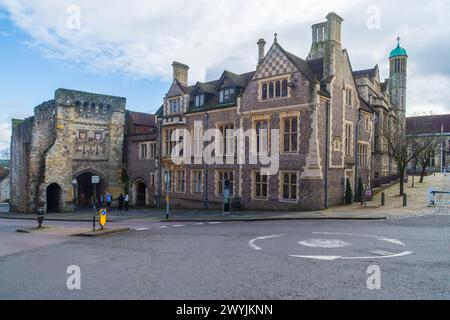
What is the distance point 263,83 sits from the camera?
82.0 feet

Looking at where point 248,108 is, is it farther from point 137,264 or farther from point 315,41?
point 137,264

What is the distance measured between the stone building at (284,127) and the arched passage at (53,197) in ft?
38.9

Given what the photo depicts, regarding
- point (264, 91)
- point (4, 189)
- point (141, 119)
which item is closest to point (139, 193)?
point (141, 119)

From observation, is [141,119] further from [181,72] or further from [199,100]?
[199,100]

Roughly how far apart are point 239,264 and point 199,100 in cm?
2241

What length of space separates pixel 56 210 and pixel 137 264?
91.8 feet

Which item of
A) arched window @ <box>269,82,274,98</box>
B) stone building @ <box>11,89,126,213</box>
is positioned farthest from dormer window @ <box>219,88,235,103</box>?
stone building @ <box>11,89,126,213</box>

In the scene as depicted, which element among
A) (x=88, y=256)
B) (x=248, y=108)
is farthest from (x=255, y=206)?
(x=88, y=256)

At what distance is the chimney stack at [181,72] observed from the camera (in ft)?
110

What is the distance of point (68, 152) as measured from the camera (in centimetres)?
3309


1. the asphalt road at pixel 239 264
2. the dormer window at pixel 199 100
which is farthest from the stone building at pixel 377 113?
the asphalt road at pixel 239 264

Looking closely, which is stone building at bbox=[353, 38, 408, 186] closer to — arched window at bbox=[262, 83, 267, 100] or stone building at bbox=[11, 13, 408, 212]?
stone building at bbox=[11, 13, 408, 212]

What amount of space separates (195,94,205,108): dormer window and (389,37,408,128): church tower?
3734cm

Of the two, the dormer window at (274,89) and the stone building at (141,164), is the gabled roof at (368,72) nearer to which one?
the dormer window at (274,89)
